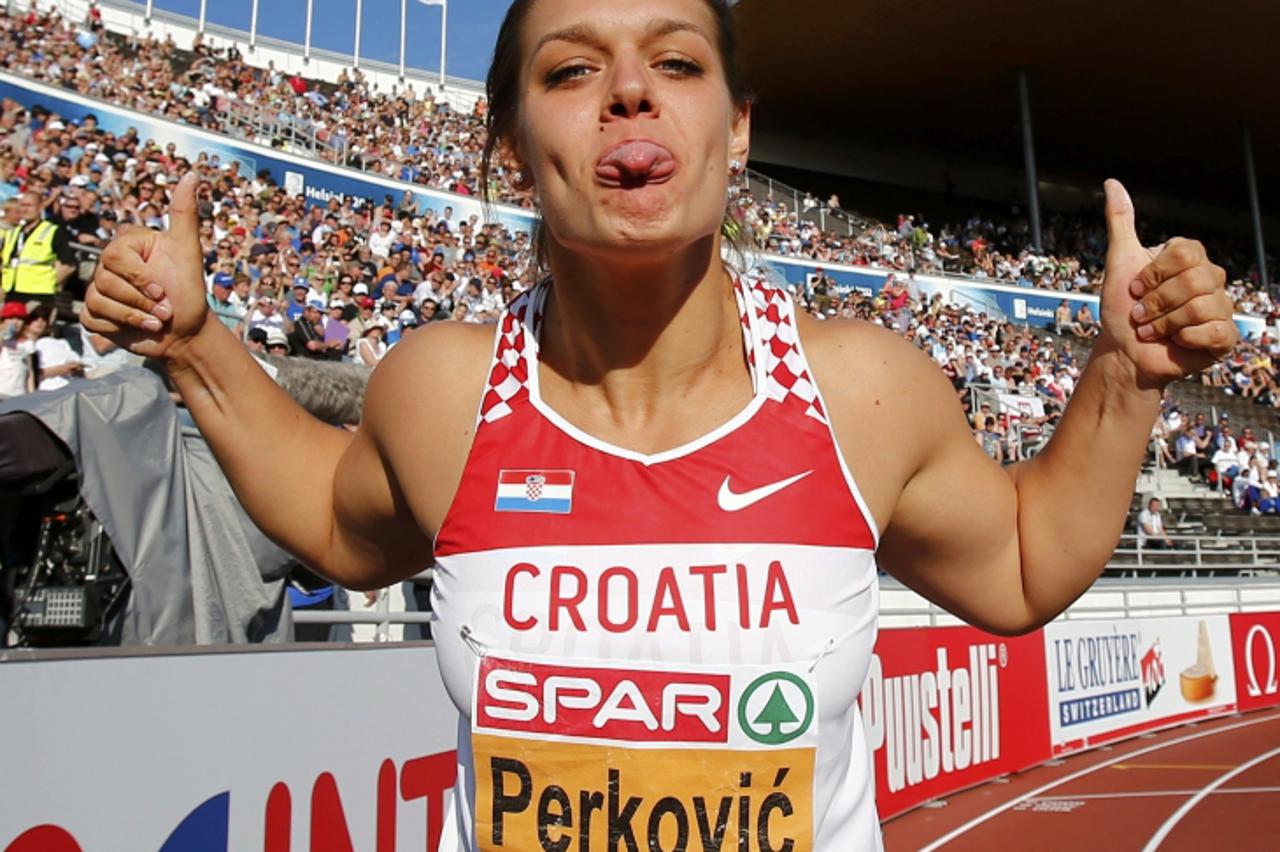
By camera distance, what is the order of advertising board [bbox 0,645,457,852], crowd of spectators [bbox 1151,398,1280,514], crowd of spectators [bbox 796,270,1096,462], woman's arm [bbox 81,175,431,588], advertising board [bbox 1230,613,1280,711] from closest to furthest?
woman's arm [bbox 81,175,431,588] < advertising board [bbox 0,645,457,852] < advertising board [bbox 1230,613,1280,711] < crowd of spectators [bbox 796,270,1096,462] < crowd of spectators [bbox 1151,398,1280,514]

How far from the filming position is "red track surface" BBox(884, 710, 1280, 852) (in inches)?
273

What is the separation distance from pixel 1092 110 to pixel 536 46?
109ft

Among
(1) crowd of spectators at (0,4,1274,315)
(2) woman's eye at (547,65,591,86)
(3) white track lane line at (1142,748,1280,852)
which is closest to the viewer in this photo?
(2) woman's eye at (547,65,591,86)

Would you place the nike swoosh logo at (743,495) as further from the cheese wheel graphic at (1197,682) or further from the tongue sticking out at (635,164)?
the cheese wheel graphic at (1197,682)

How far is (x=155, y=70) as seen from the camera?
19.0 meters

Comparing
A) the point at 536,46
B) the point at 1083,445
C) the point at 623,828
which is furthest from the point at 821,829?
the point at 536,46

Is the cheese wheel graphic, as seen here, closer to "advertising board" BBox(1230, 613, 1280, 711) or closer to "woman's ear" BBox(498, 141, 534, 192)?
"advertising board" BBox(1230, 613, 1280, 711)

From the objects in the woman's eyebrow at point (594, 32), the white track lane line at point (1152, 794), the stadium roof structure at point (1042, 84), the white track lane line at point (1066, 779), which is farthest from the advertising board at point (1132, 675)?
the stadium roof structure at point (1042, 84)

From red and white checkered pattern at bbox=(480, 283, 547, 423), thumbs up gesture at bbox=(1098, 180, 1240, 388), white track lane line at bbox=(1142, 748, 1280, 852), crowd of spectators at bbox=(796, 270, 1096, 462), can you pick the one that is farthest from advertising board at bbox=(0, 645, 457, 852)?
crowd of spectators at bbox=(796, 270, 1096, 462)

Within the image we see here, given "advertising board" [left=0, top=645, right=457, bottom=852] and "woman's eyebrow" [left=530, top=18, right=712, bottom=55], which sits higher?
"woman's eyebrow" [left=530, top=18, right=712, bottom=55]

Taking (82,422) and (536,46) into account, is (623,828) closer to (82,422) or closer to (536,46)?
(536,46)

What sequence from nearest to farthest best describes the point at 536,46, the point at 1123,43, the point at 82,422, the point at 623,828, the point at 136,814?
1. the point at 623,828
2. the point at 536,46
3. the point at 136,814
4. the point at 82,422
5. the point at 1123,43

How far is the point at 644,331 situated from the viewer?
1.56m

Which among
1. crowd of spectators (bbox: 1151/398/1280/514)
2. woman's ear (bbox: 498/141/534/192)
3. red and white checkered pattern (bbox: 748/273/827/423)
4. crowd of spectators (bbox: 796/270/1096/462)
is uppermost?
crowd of spectators (bbox: 796/270/1096/462)
